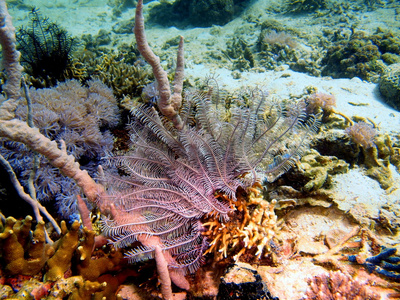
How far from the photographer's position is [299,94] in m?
5.84

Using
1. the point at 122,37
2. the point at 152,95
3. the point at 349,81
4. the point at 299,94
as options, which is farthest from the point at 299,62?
the point at 122,37

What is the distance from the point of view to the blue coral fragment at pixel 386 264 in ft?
7.61

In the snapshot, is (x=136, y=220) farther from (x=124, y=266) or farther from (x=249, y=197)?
(x=249, y=197)

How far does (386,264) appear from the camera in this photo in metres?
2.38

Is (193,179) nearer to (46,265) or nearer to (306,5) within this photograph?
(46,265)

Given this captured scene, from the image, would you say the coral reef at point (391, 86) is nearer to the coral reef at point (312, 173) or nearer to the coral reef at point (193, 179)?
the coral reef at point (312, 173)

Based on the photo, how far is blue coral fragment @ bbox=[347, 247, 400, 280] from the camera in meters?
2.32

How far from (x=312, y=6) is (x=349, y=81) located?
322 inches

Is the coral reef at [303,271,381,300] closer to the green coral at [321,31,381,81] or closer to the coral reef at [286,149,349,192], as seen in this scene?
the coral reef at [286,149,349,192]

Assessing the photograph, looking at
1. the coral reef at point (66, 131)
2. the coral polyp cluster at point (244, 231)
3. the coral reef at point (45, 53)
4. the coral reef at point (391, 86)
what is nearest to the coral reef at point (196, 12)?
the coral reef at point (391, 86)

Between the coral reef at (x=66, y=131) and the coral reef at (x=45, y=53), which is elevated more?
the coral reef at (x=45, y=53)

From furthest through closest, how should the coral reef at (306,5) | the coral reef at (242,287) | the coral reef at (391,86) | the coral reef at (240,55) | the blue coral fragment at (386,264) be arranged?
1. the coral reef at (306,5)
2. the coral reef at (240,55)
3. the coral reef at (391,86)
4. the blue coral fragment at (386,264)
5. the coral reef at (242,287)

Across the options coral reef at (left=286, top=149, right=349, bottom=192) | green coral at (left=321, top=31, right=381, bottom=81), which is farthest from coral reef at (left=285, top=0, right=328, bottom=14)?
coral reef at (left=286, top=149, right=349, bottom=192)

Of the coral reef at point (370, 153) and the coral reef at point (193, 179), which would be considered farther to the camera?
the coral reef at point (370, 153)
